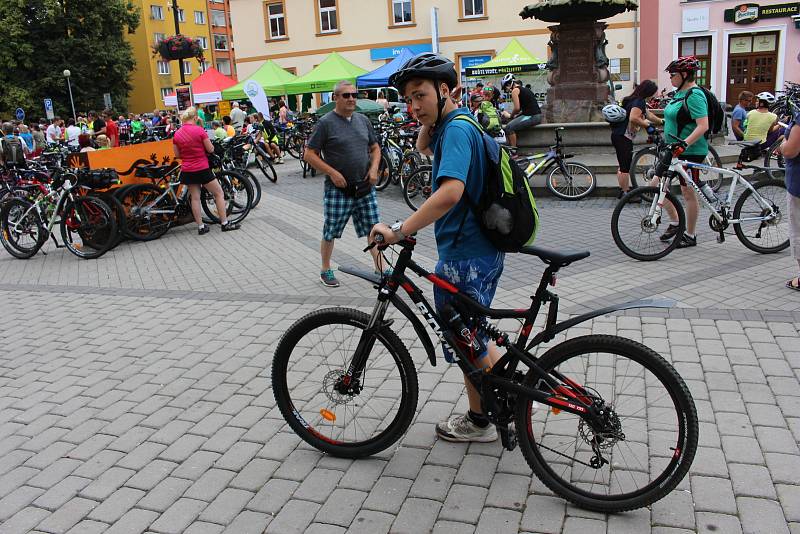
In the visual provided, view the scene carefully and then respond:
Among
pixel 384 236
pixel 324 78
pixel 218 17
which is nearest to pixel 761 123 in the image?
pixel 384 236

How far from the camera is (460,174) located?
2.97 meters

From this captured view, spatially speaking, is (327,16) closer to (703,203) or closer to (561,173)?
(561,173)

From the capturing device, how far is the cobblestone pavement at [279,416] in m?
3.12

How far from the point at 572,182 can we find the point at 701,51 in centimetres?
2447

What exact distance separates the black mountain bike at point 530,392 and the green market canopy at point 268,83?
2397 centimetres

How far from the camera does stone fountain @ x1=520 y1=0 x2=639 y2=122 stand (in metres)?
13.7

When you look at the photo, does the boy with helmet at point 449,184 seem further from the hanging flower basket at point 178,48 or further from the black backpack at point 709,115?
→ the hanging flower basket at point 178,48

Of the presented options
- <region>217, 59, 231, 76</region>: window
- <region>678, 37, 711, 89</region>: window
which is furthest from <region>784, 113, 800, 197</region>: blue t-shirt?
<region>217, 59, 231, 76</region>: window

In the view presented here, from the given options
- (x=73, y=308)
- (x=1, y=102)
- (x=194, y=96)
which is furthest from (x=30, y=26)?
(x=73, y=308)

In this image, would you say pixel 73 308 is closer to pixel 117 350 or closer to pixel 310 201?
pixel 117 350

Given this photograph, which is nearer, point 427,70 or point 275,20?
point 427,70

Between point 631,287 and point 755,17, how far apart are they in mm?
29291

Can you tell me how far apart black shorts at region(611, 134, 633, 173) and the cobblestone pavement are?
268 centimetres

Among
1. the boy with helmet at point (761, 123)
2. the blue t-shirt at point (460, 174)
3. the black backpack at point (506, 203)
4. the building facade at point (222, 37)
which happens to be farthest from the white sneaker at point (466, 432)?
the building facade at point (222, 37)
